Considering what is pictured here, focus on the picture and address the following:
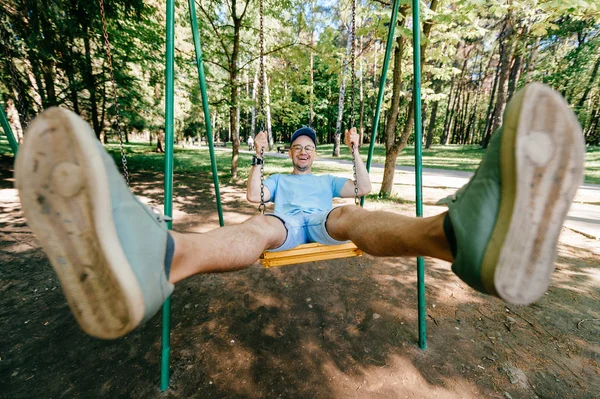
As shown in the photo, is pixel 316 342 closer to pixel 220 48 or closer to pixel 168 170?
pixel 168 170

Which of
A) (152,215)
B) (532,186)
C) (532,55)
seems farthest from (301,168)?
(532,55)

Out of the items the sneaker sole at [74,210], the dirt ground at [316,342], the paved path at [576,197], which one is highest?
the sneaker sole at [74,210]

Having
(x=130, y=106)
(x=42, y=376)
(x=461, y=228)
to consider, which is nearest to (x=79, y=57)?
(x=130, y=106)

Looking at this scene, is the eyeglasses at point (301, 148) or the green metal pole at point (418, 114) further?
the eyeglasses at point (301, 148)

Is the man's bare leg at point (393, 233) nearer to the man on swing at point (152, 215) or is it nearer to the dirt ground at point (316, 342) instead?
the man on swing at point (152, 215)

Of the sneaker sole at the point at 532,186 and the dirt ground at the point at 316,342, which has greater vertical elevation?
the sneaker sole at the point at 532,186

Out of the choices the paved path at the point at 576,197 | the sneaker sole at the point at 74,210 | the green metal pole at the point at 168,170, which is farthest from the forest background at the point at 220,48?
the sneaker sole at the point at 74,210

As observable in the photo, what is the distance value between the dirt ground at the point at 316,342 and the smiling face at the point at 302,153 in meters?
1.21

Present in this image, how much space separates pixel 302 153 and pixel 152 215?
1650mm

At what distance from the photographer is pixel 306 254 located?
1.70 meters

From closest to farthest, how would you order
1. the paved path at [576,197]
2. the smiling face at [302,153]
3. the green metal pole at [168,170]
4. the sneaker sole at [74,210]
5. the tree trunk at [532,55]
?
the sneaker sole at [74,210], the green metal pole at [168,170], the smiling face at [302,153], the paved path at [576,197], the tree trunk at [532,55]

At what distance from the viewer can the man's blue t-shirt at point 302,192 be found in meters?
2.19

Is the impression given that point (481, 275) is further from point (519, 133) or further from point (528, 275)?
point (519, 133)

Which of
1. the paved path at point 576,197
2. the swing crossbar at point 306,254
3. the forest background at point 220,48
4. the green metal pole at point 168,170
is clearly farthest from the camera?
the paved path at point 576,197
